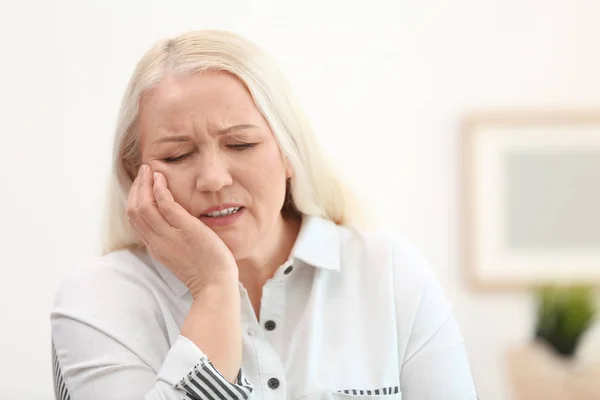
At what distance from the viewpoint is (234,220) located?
55.6 inches

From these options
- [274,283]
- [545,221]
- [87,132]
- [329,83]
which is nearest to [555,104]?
[545,221]

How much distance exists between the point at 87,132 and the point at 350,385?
1.82 m

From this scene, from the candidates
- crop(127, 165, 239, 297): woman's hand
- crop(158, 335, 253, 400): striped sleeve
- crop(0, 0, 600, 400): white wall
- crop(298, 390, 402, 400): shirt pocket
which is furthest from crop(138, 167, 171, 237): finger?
crop(0, 0, 600, 400): white wall

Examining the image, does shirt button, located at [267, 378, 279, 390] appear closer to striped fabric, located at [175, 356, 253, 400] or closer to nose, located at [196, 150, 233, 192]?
striped fabric, located at [175, 356, 253, 400]

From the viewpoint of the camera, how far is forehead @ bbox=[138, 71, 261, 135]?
136 cm

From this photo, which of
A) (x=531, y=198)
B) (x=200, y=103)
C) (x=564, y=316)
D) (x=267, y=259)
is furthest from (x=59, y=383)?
(x=531, y=198)

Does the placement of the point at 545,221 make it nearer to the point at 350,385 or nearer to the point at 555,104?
the point at 555,104

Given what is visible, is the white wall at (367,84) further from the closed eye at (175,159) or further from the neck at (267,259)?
the closed eye at (175,159)

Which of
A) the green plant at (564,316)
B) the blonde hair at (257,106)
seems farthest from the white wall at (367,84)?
the blonde hair at (257,106)

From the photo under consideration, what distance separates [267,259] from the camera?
1546mm

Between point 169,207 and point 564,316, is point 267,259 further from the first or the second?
point 564,316

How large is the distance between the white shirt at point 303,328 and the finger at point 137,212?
86 mm

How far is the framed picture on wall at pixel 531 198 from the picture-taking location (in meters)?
2.99

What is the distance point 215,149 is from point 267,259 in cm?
27
